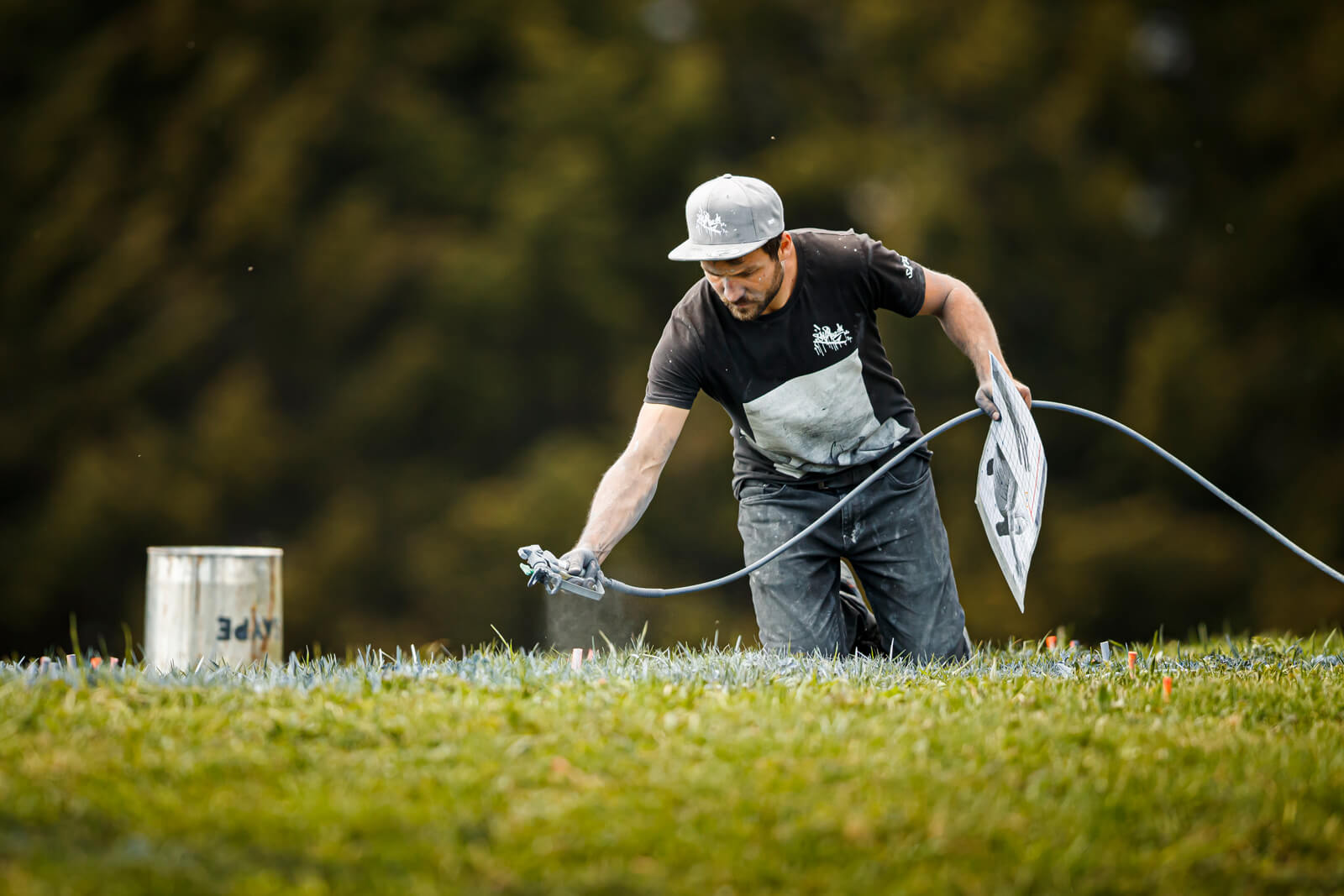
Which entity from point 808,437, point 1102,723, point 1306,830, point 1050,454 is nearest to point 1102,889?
point 1306,830

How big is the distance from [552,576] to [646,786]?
4.27ft

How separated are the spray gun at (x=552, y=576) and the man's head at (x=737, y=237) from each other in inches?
47.8

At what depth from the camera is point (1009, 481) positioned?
5.04 metres

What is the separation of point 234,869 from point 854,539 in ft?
11.0

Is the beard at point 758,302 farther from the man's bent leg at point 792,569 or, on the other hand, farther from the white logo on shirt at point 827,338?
the man's bent leg at point 792,569

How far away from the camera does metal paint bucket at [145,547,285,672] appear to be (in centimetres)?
578

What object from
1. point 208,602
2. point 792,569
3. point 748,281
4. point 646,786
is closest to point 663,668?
point 792,569

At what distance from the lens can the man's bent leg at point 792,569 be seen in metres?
5.45

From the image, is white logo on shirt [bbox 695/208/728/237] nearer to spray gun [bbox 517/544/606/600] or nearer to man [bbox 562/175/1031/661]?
man [bbox 562/175/1031/661]

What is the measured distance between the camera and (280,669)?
14.5 feet

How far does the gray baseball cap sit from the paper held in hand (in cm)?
107

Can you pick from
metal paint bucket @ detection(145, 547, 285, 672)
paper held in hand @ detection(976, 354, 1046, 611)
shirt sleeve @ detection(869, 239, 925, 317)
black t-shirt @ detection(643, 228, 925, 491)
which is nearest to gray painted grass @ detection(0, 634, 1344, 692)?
paper held in hand @ detection(976, 354, 1046, 611)

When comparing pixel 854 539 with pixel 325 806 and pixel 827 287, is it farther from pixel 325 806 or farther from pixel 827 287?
pixel 325 806

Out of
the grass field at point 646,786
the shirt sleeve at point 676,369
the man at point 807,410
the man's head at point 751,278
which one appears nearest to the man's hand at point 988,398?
the man at point 807,410
